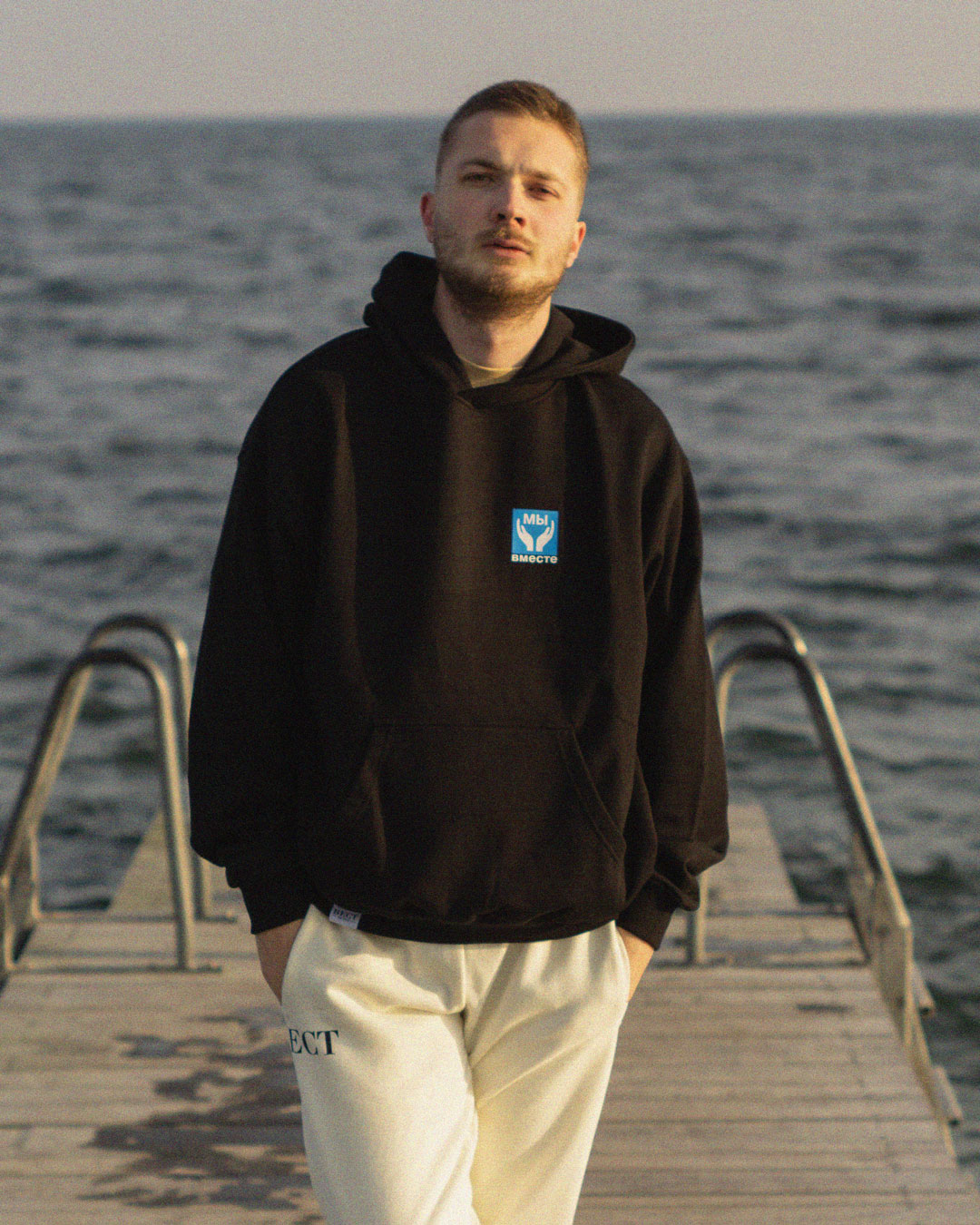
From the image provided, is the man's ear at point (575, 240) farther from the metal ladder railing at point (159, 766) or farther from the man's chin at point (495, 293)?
the metal ladder railing at point (159, 766)

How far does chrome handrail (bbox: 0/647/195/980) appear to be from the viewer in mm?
4574

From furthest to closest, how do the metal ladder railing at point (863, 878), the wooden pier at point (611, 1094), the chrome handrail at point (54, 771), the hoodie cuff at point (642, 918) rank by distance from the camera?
the chrome handrail at point (54, 771)
the metal ladder railing at point (863, 878)
the wooden pier at point (611, 1094)
the hoodie cuff at point (642, 918)

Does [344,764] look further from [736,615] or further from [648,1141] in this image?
[736,615]

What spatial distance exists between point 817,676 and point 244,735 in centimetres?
265

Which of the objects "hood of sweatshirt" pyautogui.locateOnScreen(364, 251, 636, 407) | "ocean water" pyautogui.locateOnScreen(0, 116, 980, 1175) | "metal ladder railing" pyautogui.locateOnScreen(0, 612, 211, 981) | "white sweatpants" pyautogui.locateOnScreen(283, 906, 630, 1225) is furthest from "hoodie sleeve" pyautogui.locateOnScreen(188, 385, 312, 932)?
"ocean water" pyautogui.locateOnScreen(0, 116, 980, 1175)

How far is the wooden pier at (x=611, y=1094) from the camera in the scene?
11.5 ft

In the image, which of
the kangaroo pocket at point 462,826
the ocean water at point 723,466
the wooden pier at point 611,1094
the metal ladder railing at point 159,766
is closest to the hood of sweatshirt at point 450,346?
the kangaroo pocket at point 462,826

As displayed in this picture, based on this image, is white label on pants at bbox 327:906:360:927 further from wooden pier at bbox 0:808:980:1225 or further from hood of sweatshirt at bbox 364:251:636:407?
wooden pier at bbox 0:808:980:1225

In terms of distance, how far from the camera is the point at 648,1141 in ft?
12.3

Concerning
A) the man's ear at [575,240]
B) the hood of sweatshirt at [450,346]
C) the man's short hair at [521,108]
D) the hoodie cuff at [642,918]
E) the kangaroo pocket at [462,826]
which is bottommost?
the hoodie cuff at [642,918]

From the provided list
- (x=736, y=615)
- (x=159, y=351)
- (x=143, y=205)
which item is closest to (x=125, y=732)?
(x=736, y=615)

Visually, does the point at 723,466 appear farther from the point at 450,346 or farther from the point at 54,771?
the point at 450,346

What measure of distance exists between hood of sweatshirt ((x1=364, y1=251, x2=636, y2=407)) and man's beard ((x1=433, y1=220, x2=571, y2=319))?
6 centimetres

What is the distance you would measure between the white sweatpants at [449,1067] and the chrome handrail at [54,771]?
2307mm
